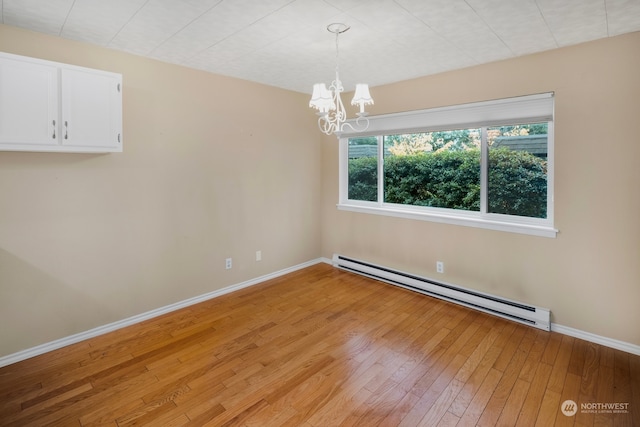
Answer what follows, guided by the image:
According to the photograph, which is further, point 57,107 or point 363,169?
point 363,169

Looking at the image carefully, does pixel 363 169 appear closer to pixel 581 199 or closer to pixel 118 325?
pixel 581 199

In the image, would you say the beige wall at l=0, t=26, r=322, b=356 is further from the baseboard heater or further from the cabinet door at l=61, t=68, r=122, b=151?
the baseboard heater

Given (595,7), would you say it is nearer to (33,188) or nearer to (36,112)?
(36,112)

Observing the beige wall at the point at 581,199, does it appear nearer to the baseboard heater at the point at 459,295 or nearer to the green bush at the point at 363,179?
the baseboard heater at the point at 459,295

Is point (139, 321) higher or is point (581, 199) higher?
point (581, 199)

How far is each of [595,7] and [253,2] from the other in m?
2.15

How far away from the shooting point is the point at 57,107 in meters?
2.39

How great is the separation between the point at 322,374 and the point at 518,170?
263 centimetres

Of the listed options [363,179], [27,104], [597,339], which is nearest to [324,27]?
[27,104]

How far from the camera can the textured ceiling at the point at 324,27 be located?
2.05 m

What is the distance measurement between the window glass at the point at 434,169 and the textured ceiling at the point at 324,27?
2.76 ft

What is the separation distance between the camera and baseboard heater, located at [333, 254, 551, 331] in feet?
9.87

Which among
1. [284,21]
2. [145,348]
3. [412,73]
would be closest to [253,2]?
[284,21]

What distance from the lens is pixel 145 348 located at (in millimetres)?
2695
